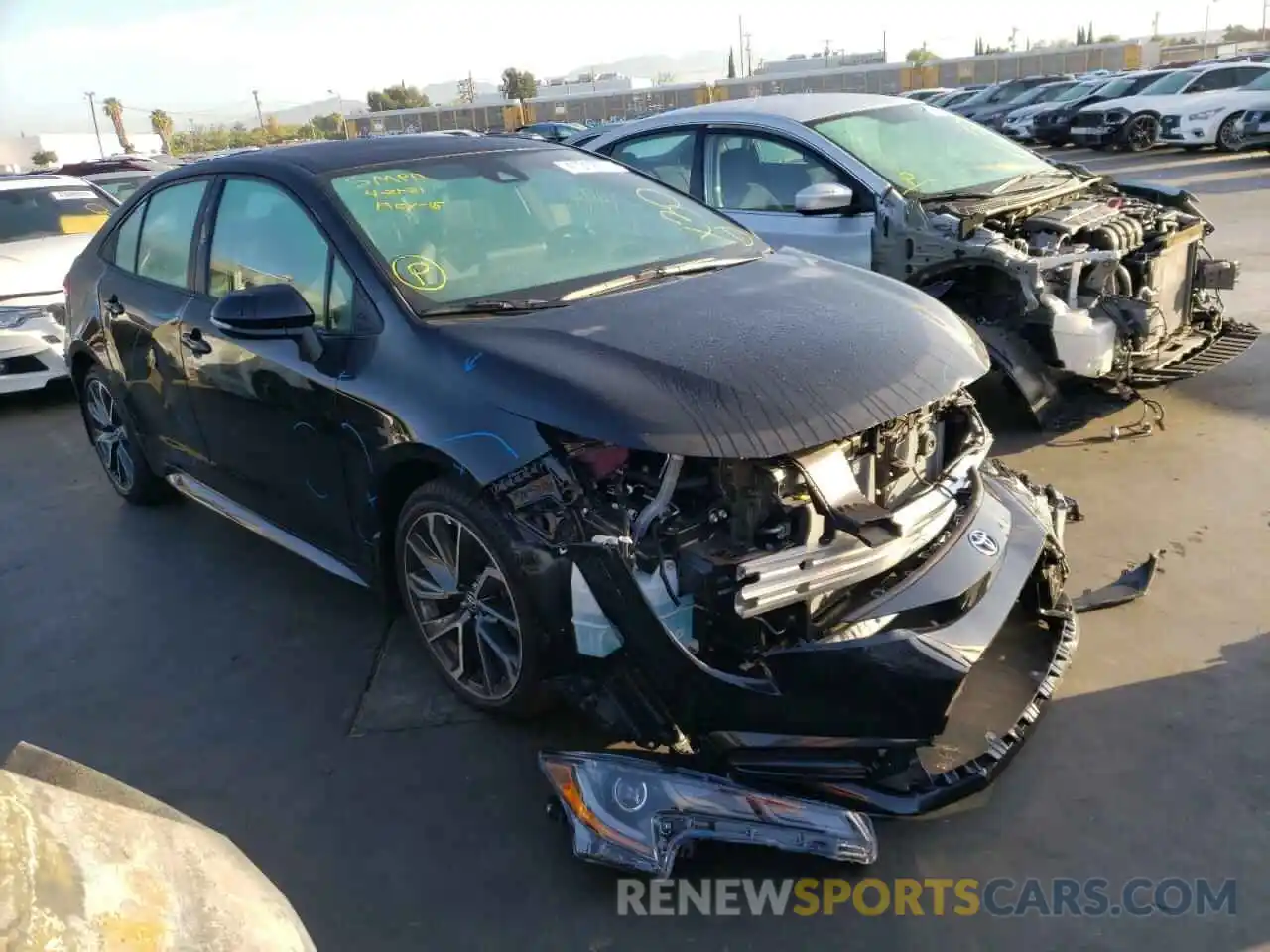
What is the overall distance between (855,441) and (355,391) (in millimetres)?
1585

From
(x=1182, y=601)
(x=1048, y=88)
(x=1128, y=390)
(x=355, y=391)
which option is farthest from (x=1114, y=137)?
(x=355, y=391)

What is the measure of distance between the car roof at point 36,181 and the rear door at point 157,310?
204 inches

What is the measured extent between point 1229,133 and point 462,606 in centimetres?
1957

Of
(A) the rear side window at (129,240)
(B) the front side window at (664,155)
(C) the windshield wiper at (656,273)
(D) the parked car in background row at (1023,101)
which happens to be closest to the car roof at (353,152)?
(A) the rear side window at (129,240)

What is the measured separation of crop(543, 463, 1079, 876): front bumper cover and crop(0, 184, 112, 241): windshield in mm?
8141

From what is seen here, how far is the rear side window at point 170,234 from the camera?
4242 millimetres

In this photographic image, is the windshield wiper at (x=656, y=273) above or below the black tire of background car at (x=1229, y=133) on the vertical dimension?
above

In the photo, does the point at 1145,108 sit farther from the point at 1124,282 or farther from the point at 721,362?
the point at 721,362

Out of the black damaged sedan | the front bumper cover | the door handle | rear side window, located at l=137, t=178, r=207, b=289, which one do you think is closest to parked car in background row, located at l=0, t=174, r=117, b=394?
rear side window, located at l=137, t=178, r=207, b=289

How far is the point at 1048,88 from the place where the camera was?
27.8 metres

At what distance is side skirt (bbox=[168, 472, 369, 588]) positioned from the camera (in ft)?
12.2

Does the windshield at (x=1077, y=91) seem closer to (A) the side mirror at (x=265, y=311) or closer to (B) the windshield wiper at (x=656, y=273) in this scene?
(B) the windshield wiper at (x=656, y=273)

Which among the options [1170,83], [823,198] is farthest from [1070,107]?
[823,198]

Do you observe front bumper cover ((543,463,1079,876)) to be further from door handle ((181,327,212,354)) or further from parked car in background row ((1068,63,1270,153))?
parked car in background row ((1068,63,1270,153))
